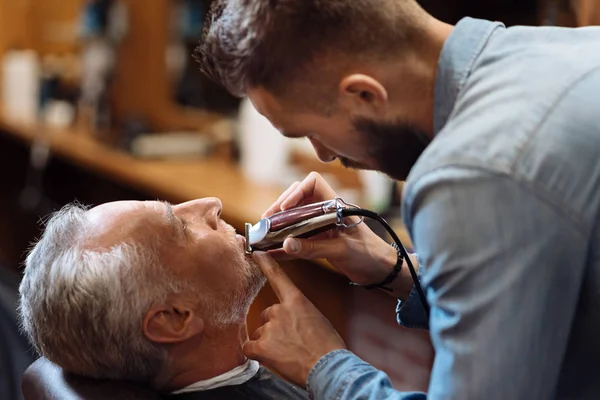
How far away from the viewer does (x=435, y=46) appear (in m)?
1.16

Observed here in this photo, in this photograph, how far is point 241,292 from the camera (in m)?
1.65

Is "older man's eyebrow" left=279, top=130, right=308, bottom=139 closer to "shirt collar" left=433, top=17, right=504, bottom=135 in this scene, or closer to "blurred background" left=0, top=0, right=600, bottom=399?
"shirt collar" left=433, top=17, right=504, bottom=135

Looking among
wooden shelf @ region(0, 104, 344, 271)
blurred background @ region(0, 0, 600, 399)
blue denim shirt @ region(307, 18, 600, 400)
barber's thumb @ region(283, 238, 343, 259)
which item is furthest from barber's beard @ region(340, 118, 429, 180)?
wooden shelf @ region(0, 104, 344, 271)

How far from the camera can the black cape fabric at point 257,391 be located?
65.1 inches

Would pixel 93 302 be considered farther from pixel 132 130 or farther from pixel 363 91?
pixel 132 130

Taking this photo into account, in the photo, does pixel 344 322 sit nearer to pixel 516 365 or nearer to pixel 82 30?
pixel 516 365

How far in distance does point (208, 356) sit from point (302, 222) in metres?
0.40

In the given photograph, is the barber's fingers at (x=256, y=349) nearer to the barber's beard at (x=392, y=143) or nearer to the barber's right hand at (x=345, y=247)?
the barber's right hand at (x=345, y=247)

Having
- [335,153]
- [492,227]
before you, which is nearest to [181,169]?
[335,153]

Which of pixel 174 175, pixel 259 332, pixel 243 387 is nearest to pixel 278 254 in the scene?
pixel 259 332

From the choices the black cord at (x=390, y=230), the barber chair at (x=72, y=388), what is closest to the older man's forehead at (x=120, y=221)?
the barber chair at (x=72, y=388)

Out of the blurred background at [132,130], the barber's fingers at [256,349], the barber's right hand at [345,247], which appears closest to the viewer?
the barber's fingers at [256,349]

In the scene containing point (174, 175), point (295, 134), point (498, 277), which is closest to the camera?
point (498, 277)

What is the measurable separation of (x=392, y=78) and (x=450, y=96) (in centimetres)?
8
